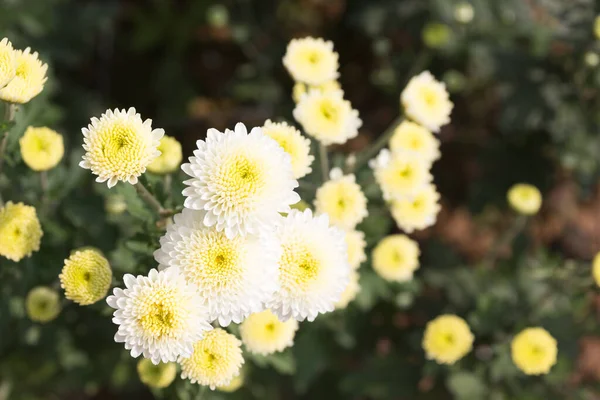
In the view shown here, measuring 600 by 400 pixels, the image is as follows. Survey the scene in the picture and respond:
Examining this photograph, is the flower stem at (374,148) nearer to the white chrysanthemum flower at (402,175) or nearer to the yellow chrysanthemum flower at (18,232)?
the white chrysanthemum flower at (402,175)

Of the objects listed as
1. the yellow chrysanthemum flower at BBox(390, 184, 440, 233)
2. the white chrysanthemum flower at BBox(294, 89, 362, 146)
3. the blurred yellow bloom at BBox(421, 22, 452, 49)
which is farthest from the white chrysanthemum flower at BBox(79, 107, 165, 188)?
the blurred yellow bloom at BBox(421, 22, 452, 49)

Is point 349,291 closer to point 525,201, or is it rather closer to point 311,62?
point 311,62

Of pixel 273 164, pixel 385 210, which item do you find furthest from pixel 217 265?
pixel 385 210

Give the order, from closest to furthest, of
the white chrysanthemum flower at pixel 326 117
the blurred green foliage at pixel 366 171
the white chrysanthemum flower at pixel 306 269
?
1. the white chrysanthemum flower at pixel 306 269
2. the white chrysanthemum flower at pixel 326 117
3. the blurred green foliage at pixel 366 171

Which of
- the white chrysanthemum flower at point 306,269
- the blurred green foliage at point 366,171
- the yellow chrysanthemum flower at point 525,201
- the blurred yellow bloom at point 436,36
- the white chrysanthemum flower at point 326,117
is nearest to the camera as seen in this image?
the white chrysanthemum flower at point 306,269

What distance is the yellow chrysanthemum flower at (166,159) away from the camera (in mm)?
1468

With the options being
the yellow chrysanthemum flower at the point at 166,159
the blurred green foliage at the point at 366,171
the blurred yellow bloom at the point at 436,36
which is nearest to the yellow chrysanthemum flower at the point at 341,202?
the blurred green foliage at the point at 366,171

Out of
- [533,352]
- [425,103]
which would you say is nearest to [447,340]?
[533,352]

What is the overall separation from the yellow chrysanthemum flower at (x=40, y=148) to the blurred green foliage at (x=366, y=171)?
69mm

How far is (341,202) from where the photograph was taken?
1.57 metres

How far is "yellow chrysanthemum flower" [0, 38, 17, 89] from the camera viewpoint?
4.22 ft

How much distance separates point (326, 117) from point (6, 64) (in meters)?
0.75

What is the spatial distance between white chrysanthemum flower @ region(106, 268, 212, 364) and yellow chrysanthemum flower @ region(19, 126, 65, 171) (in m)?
0.53

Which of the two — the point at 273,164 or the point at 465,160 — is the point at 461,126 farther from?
the point at 273,164
